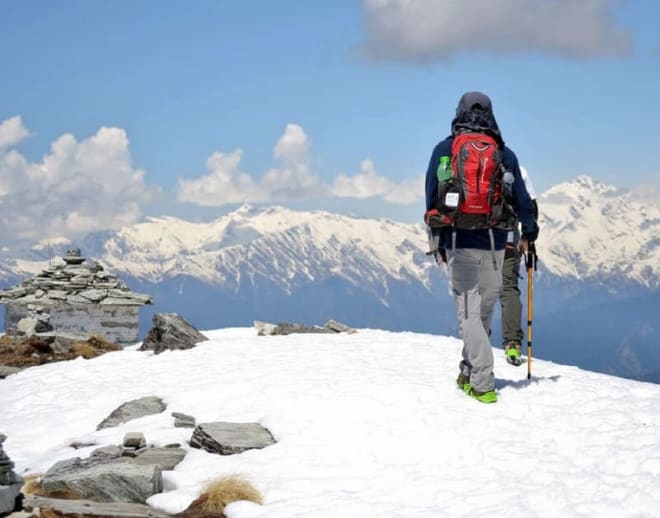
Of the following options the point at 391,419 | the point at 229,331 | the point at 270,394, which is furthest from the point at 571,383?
the point at 229,331

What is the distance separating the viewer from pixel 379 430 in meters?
11.3

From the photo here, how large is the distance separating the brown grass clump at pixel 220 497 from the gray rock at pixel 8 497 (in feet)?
6.25

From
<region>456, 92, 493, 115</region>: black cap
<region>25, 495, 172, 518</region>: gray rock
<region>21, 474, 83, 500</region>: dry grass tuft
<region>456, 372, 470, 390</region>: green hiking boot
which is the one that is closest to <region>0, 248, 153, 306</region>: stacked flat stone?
<region>456, 372, 470, 390</region>: green hiking boot

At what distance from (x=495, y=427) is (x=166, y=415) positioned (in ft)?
16.8

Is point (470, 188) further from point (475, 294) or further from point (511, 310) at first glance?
point (511, 310)

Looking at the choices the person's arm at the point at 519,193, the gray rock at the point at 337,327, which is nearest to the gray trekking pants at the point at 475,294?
the person's arm at the point at 519,193

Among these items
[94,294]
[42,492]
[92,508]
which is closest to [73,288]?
[94,294]

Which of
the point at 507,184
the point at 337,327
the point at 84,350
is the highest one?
the point at 507,184

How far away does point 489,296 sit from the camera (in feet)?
41.2

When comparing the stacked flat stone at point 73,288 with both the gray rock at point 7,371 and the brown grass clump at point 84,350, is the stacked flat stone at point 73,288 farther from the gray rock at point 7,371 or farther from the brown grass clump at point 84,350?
the gray rock at point 7,371

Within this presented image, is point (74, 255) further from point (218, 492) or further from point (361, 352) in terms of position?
point (218, 492)

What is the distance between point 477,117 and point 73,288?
20676 mm

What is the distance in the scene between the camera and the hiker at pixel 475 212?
11.9 meters

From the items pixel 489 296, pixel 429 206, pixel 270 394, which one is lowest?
pixel 270 394
